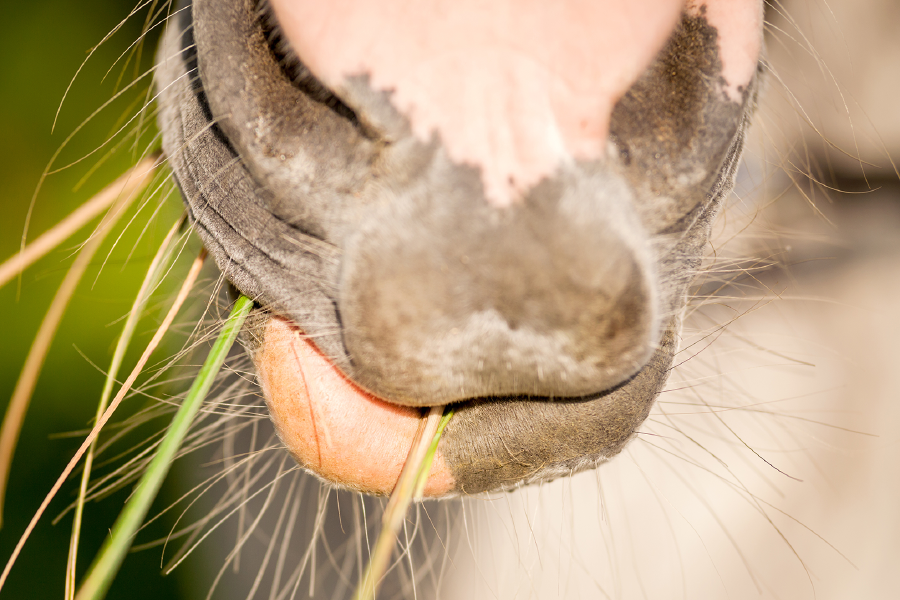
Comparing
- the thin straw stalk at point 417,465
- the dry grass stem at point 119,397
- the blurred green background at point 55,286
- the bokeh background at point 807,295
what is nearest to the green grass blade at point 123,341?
the dry grass stem at point 119,397

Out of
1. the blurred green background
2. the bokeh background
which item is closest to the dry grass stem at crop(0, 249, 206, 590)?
the bokeh background

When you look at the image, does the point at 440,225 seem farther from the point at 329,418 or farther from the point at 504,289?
the point at 329,418

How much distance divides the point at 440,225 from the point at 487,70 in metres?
0.07

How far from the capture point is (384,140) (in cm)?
27

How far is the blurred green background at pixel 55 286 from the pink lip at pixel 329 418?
101cm

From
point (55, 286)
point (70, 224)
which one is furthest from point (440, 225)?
point (55, 286)

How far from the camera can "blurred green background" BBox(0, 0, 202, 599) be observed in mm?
1283

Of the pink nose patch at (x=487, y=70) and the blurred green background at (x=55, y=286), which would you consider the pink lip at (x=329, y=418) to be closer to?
the pink nose patch at (x=487, y=70)

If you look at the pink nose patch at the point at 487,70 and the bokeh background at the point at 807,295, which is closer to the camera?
the pink nose patch at the point at 487,70

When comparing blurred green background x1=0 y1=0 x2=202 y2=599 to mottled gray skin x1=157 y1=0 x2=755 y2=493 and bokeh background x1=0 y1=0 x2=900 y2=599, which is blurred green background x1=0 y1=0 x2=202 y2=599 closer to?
bokeh background x1=0 y1=0 x2=900 y2=599

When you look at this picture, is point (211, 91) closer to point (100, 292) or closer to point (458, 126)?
point (458, 126)

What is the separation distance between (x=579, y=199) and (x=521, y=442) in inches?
6.6

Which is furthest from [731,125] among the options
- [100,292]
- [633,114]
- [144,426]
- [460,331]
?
[144,426]

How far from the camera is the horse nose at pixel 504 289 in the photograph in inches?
10.1
